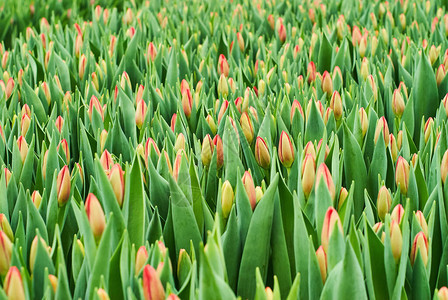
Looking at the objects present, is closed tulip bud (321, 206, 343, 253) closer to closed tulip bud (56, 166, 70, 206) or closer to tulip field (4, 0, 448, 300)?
tulip field (4, 0, 448, 300)

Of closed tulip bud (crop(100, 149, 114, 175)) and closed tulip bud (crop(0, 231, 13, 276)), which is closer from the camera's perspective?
closed tulip bud (crop(0, 231, 13, 276))

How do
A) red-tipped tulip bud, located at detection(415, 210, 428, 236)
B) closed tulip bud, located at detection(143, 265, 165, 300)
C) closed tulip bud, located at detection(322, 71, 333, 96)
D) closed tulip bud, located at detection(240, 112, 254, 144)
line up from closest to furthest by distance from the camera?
closed tulip bud, located at detection(143, 265, 165, 300)
red-tipped tulip bud, located at detection(415, 210, 428, 236)
closed tulip bud, located at detection(240, 112, 254, 144)
closed tulip bud, located at detection(322, 71, 333, 96)

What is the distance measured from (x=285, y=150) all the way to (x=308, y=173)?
193 millimetres

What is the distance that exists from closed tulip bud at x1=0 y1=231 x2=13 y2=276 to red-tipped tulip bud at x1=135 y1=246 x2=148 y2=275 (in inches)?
11.2

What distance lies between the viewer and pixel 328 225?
1271 millimetres

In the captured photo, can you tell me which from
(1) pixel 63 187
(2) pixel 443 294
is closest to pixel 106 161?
(1) pixel 63 187

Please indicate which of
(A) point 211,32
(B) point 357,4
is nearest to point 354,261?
(A) point 211,32

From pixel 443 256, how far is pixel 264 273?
417 millimetres

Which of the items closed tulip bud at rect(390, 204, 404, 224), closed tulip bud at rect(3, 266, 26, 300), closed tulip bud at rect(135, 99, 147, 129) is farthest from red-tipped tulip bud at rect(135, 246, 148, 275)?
closed tulip bud at rect(135, 99, 147, 129)

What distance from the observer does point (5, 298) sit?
A: 3.81 feet

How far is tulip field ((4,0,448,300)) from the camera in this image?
1.24 meters

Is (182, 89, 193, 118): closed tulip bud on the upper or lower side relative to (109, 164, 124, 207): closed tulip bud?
lower

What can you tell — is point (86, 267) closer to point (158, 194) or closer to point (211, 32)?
point (158, 194)

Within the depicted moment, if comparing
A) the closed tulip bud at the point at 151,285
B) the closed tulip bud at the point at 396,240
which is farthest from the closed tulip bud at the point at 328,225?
the closed tulip bud at the point at 151,285
